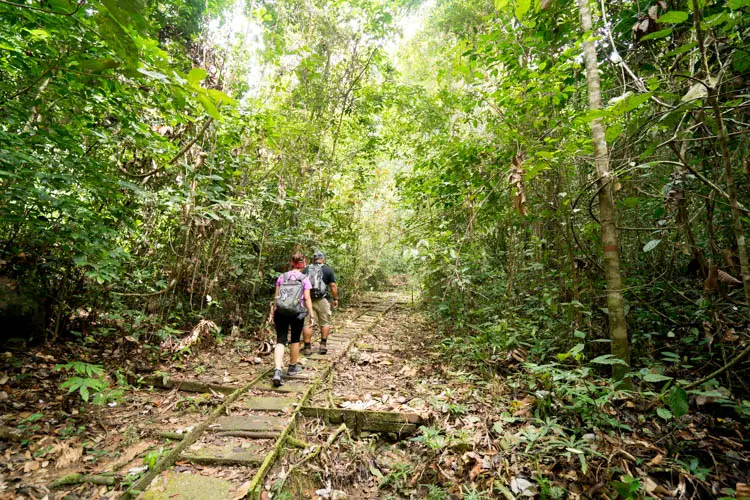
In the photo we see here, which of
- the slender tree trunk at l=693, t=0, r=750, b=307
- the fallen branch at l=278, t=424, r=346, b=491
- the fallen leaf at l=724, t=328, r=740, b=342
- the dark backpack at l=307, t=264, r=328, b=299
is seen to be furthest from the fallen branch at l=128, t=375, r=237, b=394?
the fallen leaf at l=724, t=328, r=740, b=342

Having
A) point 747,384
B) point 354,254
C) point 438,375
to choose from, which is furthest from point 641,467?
point 354,254

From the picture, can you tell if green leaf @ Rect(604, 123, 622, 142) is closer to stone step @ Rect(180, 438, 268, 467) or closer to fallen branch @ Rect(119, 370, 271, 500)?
stone step @ Rect(180, 438, 268, 467)

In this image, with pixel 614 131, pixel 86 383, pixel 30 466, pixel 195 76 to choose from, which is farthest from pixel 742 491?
pixel 30 466

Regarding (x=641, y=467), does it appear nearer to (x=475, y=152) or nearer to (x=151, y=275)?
(x=475, y=152)

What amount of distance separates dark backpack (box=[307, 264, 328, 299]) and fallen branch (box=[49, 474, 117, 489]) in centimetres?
421

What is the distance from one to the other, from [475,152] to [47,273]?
650 centimetres

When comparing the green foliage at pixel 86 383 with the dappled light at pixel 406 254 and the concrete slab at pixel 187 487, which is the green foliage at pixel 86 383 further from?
the concrete slab at pixel 187 487

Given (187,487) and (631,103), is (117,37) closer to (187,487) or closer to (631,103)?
(631,103)

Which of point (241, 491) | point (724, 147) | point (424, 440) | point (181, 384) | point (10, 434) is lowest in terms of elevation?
point (424, 440)

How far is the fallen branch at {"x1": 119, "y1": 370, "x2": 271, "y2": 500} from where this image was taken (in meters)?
2.83

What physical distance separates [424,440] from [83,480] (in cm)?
327

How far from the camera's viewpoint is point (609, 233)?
3613 millimetres

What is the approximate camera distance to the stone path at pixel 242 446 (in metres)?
2.95

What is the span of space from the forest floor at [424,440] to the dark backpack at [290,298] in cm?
126
